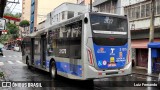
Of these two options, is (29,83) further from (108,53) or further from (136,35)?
(136,35)

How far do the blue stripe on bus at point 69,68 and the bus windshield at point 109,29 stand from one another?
1.47 metres

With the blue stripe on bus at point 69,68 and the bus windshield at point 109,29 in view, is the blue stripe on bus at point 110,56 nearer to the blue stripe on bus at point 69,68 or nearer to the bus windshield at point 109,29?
the bus windshield at point 109,29

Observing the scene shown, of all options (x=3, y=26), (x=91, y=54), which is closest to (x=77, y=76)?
(x=91, y=54)

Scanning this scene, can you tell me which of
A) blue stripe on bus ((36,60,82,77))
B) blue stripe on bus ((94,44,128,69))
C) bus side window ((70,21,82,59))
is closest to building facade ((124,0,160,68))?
blue stripe on bus ((94,44,128,69))

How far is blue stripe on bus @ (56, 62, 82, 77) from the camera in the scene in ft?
39.2

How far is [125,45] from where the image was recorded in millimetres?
12883

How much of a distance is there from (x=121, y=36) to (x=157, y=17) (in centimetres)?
1274

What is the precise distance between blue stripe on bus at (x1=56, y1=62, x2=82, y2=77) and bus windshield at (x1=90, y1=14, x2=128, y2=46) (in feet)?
4.82

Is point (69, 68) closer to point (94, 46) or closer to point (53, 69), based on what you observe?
point (94, 46)

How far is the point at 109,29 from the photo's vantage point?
12383 mm

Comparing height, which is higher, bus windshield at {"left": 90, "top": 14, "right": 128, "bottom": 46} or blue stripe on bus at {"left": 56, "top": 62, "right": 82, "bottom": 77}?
bus windshield at {"left": 90, "top": 14, "right": 128, "bottom": 46}

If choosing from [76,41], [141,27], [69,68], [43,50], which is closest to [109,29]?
[76,41]

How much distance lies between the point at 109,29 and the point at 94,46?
119 centimetres

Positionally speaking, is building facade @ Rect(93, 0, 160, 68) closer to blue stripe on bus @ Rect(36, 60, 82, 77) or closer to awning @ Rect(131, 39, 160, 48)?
awning @ Rect(131, 39, 160, 48)
